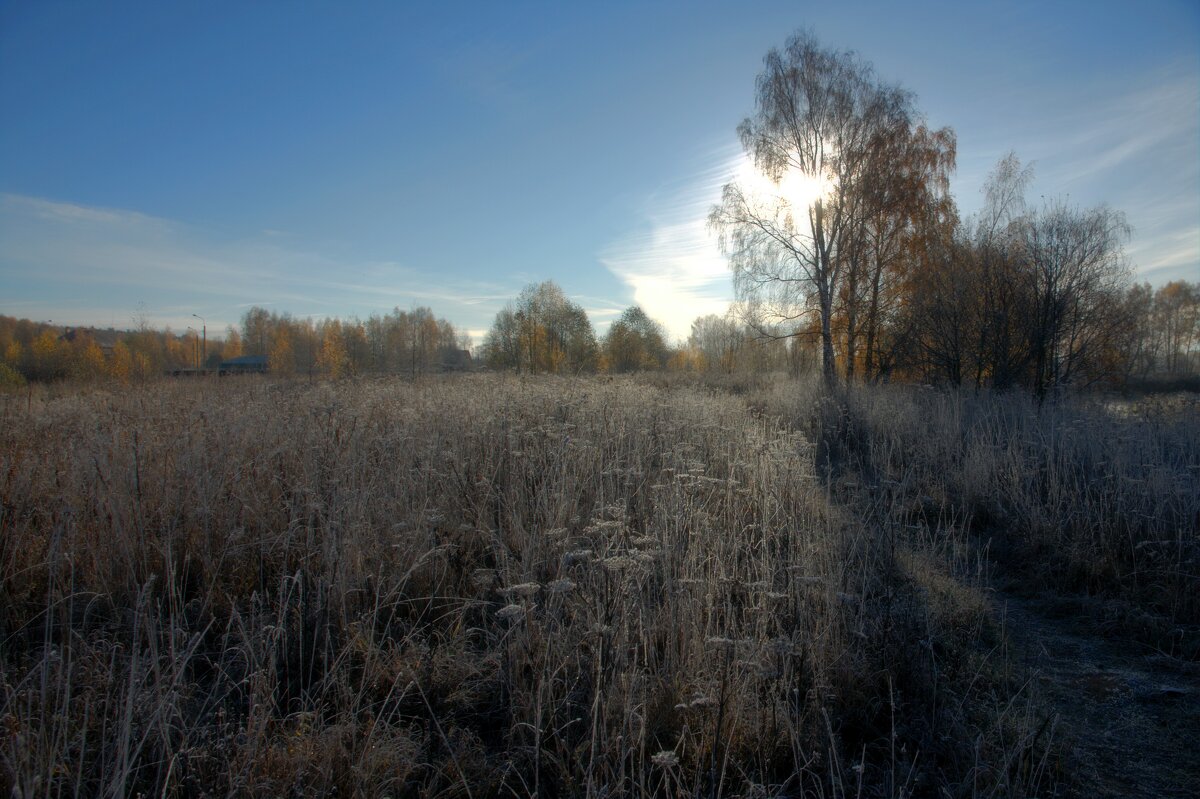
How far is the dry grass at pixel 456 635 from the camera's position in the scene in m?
1.89

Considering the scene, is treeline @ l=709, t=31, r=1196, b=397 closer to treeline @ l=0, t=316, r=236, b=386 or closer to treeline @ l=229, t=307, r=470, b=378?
treeline @ l=0, t=316, r=236, b=386

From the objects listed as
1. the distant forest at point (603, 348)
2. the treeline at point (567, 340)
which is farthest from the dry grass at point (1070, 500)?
the treeline at point (567, 340)

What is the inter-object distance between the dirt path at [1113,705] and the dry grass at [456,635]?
0.22m

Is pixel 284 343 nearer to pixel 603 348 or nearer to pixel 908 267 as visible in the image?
pixel 603 348

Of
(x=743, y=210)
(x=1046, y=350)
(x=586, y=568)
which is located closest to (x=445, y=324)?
(x=743, y=210)

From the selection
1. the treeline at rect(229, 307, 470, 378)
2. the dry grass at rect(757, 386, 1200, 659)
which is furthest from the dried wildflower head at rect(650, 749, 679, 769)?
the treeline at rect(229, 307, 470, 378)

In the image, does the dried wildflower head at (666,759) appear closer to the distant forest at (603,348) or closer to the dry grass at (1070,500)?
the dry grass at (1070,500)

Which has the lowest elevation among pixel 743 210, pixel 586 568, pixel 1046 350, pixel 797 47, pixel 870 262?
pixel 586 568

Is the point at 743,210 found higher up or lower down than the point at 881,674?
higher up

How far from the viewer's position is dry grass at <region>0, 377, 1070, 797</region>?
1.89m

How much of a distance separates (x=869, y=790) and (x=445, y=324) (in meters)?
98.6

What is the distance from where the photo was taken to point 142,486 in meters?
3.58

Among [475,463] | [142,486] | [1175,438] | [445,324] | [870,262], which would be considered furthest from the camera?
[445,324]

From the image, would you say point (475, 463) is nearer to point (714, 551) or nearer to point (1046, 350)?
point (714, 551)
